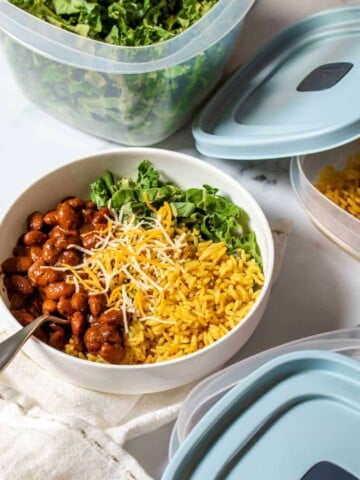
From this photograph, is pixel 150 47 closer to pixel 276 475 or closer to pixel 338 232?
pixel 338 232

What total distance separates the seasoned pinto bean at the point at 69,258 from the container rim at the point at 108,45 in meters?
0.25

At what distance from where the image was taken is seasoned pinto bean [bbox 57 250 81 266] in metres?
1.05

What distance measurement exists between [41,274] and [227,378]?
10.9 inches

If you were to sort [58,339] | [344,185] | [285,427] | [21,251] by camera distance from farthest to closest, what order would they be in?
[344,185], [21,251], [58,339], [285,427]

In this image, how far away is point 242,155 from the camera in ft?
3.68

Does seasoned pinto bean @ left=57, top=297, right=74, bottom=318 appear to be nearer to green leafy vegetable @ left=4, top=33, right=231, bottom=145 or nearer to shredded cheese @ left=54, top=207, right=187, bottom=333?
shredded cheese @ left=54, top=207, right=187, bottom=333

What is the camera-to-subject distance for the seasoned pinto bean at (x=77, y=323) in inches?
38.7

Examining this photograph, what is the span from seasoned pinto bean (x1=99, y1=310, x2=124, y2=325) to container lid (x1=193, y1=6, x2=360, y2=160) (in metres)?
0.29

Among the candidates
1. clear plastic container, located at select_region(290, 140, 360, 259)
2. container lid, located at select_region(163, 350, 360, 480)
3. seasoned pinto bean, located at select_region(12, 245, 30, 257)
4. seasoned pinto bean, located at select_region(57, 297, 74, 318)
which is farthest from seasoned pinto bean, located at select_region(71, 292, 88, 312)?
clear plastic container, located at select_region(290, 140, 360, 259)

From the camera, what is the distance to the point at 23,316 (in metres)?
0.99

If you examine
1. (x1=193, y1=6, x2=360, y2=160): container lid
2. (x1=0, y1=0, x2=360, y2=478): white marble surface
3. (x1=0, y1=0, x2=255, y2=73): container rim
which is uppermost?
(x1=0, y1=0, x2=255, y2=73): container rim

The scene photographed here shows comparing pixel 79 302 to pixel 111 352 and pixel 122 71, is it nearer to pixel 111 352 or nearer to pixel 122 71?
pixel 111 352

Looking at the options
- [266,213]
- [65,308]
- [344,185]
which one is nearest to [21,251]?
[65,308]

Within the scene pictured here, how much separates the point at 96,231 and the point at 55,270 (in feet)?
0.27
